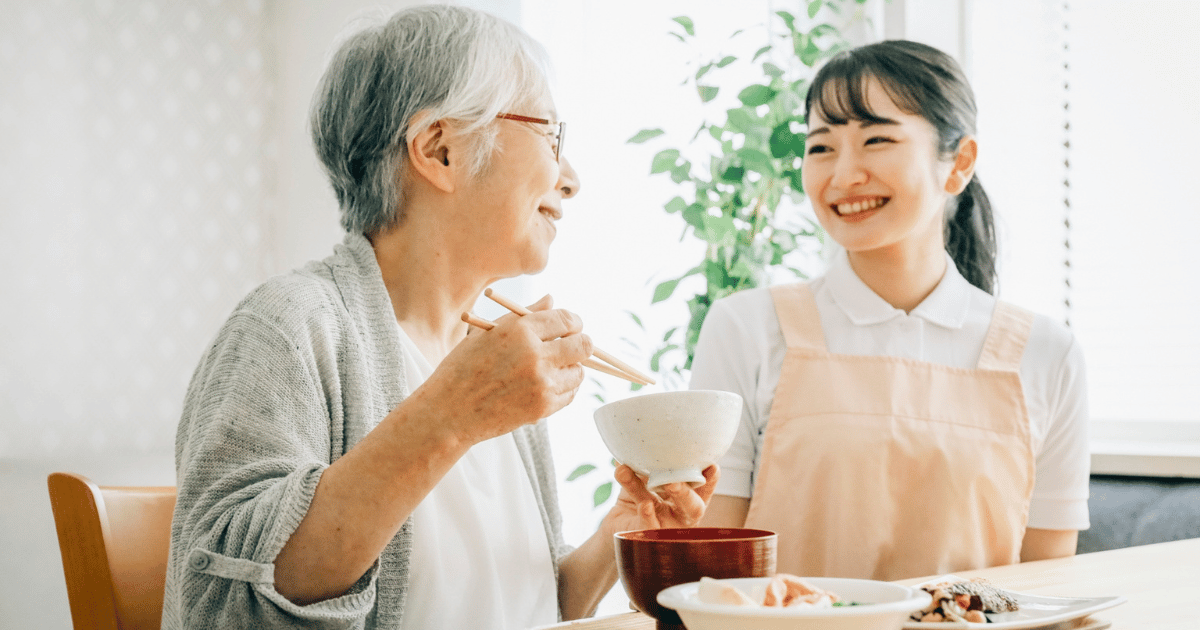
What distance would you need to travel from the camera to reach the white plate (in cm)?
82

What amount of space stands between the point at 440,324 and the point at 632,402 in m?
0.56

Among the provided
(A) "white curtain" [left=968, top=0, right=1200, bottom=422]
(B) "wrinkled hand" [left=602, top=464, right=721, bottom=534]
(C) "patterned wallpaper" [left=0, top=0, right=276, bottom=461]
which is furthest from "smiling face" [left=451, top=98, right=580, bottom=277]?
(A) "white curtain" [left=968, top=0, right=1200, bottom=422]

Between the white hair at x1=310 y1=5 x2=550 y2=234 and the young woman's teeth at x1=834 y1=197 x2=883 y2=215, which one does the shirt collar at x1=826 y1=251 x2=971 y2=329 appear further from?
the white hair at x1=310 y1=5 x2=550 y2=234

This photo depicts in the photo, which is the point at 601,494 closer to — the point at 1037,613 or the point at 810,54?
the point at 810,54

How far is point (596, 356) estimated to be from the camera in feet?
3.59

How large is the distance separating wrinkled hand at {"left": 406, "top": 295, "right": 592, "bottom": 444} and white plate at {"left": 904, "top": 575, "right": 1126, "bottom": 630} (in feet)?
1.34

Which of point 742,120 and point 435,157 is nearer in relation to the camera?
point 435,157

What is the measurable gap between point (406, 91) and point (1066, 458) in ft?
4.27

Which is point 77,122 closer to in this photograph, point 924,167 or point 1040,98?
point 924,167

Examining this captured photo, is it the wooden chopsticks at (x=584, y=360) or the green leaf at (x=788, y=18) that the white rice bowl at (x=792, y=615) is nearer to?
the wooden chopsticks at (x=584, y=360)

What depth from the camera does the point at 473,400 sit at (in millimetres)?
902

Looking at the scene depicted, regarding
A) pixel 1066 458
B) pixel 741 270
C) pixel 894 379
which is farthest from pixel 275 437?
pixel 741 270

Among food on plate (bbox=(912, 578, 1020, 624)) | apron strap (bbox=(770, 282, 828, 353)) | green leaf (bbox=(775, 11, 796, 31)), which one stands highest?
green leaf (bbox=(775, 11, 796, 31))

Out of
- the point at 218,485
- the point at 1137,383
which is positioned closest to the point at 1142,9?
the point at 1137,383
